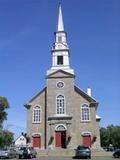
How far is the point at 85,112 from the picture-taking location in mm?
62906

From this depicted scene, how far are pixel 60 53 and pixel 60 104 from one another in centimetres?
940

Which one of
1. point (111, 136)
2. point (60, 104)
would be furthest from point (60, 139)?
point (111, 136)

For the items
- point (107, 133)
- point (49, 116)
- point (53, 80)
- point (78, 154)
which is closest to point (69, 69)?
point (53, 80)

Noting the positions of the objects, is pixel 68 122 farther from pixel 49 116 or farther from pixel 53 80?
pixel 53 80

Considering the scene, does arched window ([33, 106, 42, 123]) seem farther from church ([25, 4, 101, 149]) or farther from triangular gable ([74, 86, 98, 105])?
triangular gable ([74, 86, 98, 105])

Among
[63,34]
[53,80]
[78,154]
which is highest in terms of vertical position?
[63,34]

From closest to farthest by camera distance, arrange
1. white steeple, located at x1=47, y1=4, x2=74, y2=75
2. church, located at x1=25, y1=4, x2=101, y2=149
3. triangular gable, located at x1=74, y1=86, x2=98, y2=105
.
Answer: church, located at x1=25, y1=4, x2=101, y2=149, triangular gable, located at x1=74, y1=86, x2=98, y2=105, white steeple, located at x1=47, y1=4, x2=74, y2=75

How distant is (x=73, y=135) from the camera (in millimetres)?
60688

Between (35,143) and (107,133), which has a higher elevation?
(107,133)

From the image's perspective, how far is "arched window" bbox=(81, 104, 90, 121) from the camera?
62531 mm

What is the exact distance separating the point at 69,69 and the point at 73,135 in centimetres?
1157

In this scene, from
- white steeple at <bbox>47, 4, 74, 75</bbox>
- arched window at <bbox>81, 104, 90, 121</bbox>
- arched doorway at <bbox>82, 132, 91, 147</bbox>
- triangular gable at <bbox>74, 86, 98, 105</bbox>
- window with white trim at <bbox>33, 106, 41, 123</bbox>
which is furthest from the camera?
white steeple at <bbox>47, 4, 74, 75</bbox>

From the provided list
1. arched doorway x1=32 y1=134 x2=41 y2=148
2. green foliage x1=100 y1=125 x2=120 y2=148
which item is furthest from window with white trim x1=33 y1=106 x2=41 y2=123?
green foliage x1=100 y1=125 x2=120 y2=148

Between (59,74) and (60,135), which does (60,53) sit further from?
(60,135)
